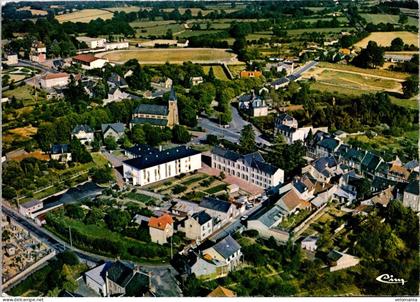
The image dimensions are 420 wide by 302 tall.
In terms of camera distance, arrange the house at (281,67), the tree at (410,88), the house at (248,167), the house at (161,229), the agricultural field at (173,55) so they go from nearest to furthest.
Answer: the house at (161,229)
the house at (248,167)
the tree at (410,88)
the house at (281,67)
the agricultural field at (173,55)

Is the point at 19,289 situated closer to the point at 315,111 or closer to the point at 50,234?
the point at 50,234

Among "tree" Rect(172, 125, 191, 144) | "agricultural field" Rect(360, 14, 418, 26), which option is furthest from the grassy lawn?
"tree" Rect(172, 125, 191, 144)

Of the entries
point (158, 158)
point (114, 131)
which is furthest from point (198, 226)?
point (114, 131)

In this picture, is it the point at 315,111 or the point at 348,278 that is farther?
the point at 315,111

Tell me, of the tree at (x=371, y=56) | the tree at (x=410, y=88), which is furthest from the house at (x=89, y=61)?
the tree at (x=410, y=88)

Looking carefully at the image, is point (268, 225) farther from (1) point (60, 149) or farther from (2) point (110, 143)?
(1) point (60, 149)

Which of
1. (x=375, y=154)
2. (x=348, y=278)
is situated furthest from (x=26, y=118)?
(x=348, y=278)

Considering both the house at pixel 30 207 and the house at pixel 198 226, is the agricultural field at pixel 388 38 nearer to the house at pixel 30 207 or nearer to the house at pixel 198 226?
the house at pixel 198 226
